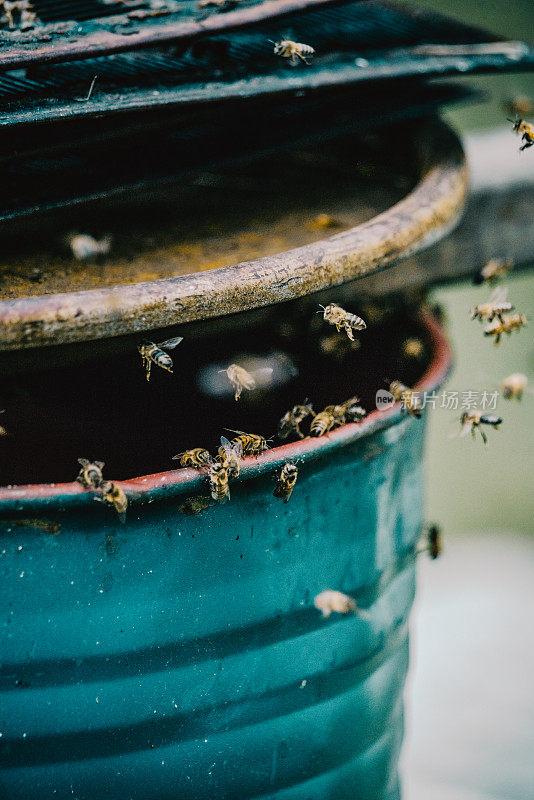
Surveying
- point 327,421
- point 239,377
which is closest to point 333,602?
point 327,421

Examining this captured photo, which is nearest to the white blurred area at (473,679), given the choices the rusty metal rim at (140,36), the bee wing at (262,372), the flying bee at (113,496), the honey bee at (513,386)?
the honey bee at (513,386)

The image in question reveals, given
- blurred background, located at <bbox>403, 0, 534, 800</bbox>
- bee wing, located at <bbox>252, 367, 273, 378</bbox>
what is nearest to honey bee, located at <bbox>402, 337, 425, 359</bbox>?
blurred background, located at <bbox>403, 0, 534, 800</bbox>

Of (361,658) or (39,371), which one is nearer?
(39,371)

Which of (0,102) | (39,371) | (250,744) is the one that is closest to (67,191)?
(0,102)

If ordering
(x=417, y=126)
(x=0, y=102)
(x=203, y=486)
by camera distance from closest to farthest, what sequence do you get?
1. (x=203, y=486)
2. (x=0, y=102)
3. (x=417, y=126)

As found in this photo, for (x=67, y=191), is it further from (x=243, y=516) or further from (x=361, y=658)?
(x=361, y=658)

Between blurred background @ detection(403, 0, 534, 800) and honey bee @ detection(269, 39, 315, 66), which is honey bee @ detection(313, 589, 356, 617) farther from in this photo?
honey bee @ detection(269, 39, 315, 66)

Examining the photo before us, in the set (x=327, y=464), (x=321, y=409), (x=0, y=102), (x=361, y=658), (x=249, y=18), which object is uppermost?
(x=249, y=18)

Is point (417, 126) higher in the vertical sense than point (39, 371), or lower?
higher
